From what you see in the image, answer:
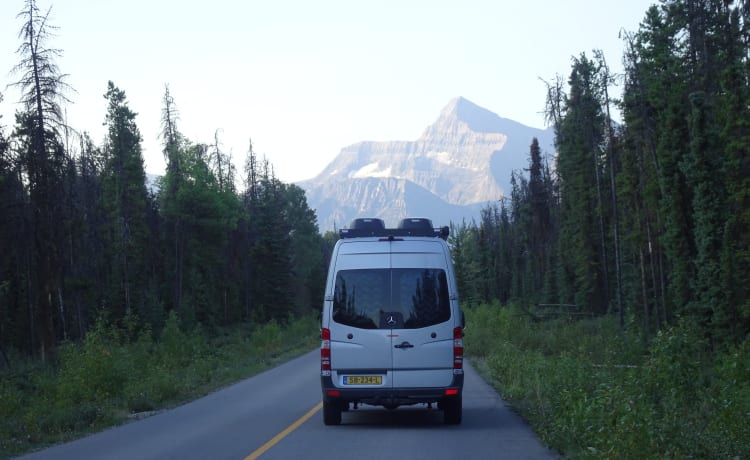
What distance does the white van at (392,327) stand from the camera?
12.9 m

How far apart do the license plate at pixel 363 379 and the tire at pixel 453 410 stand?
1.19 metres

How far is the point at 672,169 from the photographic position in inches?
1714

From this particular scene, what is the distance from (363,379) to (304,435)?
125 centimetres

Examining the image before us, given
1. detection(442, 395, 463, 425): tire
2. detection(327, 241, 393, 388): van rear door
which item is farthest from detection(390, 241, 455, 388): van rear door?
detection(442, 395, 463, 425): tire

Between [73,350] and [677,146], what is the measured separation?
33114 mm

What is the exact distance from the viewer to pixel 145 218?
71.8m

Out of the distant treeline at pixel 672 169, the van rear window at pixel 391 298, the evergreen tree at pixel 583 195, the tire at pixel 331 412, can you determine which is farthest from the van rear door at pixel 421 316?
the evergreen tree at pixel 583 195

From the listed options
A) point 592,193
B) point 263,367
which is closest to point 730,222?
point 263,367

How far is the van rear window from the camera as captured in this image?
514 inches

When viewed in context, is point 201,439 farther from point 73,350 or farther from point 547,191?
point 547,191

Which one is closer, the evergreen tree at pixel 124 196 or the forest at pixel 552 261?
the forest at pixel 552 261

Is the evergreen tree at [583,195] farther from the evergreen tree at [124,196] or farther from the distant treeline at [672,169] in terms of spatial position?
the evergreen tree at [124,196]

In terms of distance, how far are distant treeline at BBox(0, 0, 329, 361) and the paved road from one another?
1896 cm

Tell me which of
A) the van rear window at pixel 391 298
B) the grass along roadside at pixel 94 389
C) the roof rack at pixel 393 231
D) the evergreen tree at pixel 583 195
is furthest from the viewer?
the evergreen tree at pixel 583 195
